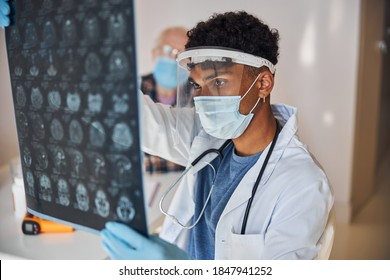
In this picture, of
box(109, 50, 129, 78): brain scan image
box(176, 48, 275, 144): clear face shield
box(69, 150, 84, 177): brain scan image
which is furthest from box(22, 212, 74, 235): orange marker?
box(109, 50, 129, 78): brain scan image

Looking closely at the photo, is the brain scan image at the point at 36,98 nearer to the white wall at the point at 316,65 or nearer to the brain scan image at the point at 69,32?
the brain scan image at the point at 69,32

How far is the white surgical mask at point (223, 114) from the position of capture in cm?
98

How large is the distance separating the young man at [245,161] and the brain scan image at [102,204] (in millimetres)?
85

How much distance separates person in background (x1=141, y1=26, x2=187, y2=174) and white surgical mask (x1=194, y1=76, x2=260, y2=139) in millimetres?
429

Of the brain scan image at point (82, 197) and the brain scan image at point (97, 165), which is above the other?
the brain scan image at point (97, 165)

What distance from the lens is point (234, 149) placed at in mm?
1090

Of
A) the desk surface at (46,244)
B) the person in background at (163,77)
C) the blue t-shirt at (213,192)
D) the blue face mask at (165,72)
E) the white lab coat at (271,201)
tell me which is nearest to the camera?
the white lab coat at (271,201)

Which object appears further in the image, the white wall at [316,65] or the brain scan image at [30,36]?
the white wall at [316,65]

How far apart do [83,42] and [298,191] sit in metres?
0.54

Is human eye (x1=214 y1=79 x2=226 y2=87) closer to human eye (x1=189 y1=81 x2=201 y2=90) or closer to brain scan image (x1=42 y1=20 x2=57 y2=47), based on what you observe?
human eye (x1=189 y1=81 x2=201 y2=90)

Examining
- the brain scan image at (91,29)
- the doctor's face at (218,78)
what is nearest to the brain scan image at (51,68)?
the brain scan image at (91,29)
